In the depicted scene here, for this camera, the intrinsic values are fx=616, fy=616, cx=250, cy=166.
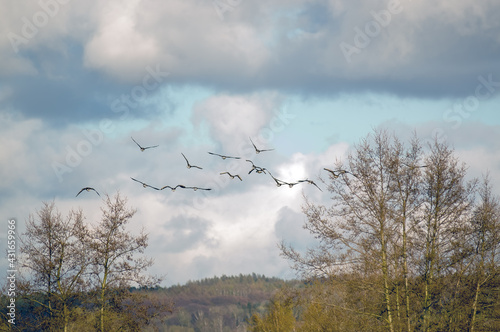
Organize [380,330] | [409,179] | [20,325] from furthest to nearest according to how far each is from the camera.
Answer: [20,325]
[409,179]
[380,330]

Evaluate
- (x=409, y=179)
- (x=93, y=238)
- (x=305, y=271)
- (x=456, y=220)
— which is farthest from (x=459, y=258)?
(x=93, y=238)

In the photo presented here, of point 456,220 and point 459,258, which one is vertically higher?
point 456,220

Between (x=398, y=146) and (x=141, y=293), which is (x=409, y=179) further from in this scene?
(x=141, y=293)

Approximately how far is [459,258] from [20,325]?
18.9 m

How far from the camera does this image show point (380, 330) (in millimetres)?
22609

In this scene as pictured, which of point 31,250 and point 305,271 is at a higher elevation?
point 31,250

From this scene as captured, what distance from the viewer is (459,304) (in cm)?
2369

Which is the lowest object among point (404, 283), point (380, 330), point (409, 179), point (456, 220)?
point (380, 330)

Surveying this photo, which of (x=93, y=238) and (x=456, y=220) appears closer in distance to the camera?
(x=456, y=220)

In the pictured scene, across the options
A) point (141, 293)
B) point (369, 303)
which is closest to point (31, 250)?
point (141, 293)

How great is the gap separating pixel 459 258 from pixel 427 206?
2299mm

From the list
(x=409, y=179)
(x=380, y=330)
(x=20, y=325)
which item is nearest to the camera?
(x=380, y=330)

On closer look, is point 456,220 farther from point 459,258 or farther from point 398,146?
point 398,146

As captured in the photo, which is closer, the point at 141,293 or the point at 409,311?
the point at 409,311
